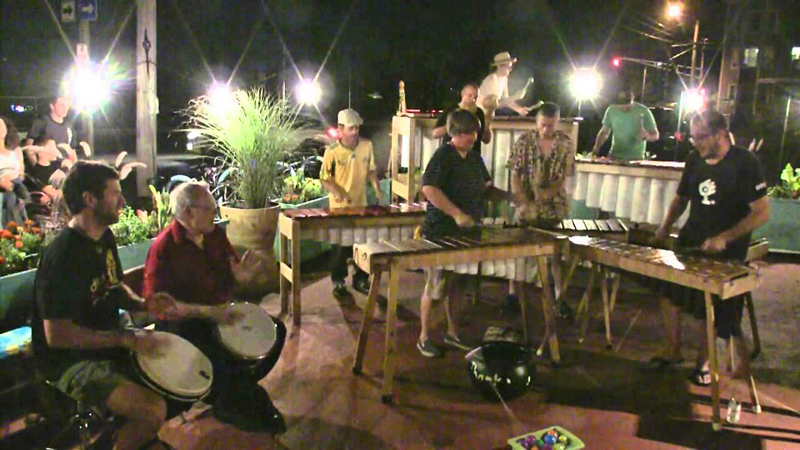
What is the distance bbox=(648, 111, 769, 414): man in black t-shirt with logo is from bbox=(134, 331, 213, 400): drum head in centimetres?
308

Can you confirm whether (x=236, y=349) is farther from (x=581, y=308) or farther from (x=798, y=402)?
(x=798, y=402)

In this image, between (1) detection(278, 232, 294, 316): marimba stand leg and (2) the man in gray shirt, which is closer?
(1) detection(278, 232, 294, 316): marimba stand leg

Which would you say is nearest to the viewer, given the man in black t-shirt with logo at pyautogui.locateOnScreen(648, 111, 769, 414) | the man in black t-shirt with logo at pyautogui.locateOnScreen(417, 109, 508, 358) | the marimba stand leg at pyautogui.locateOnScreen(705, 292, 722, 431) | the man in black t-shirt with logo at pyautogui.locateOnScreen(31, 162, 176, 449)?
the man in black t-shirt with logo at pyautogui.locateOnScreen(31, 162, 176, 449)

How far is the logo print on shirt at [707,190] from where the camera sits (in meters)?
4.47

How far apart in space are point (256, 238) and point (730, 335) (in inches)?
160

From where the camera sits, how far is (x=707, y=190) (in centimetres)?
451

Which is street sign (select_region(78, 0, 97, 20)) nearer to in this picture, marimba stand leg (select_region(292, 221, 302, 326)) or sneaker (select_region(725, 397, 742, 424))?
marimba stand leg (select_region(292, 221, 302, 326))

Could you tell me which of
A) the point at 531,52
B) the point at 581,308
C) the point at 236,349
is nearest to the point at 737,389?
the point at 581,308

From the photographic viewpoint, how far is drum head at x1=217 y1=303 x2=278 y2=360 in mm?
3555

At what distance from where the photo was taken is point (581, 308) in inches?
226

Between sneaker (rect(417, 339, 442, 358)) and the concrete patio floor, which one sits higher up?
sneaker (rect(417, 339, 442, 358))

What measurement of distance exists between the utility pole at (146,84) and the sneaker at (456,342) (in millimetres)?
5756

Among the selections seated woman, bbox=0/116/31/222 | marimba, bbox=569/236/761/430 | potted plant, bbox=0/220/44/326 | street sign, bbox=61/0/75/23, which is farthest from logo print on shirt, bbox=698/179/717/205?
street sign, bbox=61/0/75/23

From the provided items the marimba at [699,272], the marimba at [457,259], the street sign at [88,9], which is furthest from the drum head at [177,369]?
the street sign at [88,9]
